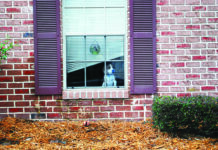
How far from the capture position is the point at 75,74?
166 inches

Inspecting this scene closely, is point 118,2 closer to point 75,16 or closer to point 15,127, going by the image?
point 75,16

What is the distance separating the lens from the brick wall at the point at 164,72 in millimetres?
4047

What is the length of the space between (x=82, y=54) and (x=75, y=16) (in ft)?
2.59

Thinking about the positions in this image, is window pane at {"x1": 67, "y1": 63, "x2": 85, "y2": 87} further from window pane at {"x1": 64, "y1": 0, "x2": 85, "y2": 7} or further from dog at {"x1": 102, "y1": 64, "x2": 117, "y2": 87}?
window pane at {"x1": 64, "y1": 0, "x2": 85, "y2": 7}

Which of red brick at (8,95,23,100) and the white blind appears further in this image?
the white blind

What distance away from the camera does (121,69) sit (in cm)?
426

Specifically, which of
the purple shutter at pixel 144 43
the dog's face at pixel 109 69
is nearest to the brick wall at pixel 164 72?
the purple shutter at pixel 144 43

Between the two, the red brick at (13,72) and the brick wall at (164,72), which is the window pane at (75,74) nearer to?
the brick wall at (164,72)

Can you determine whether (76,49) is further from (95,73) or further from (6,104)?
(6,104)

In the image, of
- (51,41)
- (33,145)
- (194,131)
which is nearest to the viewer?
(33,145)

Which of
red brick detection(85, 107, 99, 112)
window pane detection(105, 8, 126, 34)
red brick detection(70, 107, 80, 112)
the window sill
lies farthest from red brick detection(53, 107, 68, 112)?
window pane detection(105, 8, 126, 34)

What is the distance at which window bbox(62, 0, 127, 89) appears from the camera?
4.18 metres

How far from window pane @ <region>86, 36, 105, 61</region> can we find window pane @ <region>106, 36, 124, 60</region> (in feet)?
0.34

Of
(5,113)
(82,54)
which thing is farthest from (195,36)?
(5,113)
